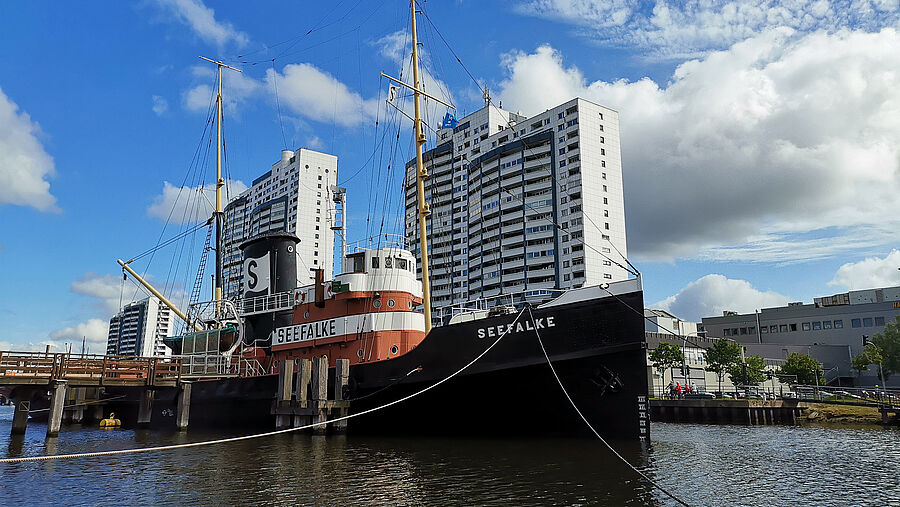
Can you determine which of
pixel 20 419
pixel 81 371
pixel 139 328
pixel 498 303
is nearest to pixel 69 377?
pixel 81 371

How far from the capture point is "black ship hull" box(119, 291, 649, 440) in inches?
696

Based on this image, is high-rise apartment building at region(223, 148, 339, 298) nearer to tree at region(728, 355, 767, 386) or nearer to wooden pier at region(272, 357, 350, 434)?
tree at region(728, 355, 767, 386)

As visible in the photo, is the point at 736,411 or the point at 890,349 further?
the point at 890,349

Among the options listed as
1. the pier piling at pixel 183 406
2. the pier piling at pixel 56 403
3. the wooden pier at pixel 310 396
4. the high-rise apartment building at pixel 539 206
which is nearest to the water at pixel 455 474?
the wooden pier at pixel 310 396

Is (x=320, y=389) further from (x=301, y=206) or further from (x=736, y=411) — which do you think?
(x=301, y=206)

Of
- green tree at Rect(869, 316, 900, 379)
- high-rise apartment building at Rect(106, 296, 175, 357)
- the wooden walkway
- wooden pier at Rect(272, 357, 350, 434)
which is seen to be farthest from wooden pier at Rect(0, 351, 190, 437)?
high-rise apartment building at Rect(106, 296, 175, 357)

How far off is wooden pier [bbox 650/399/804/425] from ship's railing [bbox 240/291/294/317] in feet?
79.3

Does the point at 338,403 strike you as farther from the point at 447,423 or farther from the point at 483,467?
the point at 483,467

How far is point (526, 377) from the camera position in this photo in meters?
18.6

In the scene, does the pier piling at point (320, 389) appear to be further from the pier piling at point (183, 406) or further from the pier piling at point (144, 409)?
the pier piling at point (144, 409)

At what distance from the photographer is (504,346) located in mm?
18812

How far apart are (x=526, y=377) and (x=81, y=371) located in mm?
18396

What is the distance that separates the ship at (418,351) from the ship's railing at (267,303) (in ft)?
0.22

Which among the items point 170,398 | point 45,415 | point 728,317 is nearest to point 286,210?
point 45,415
